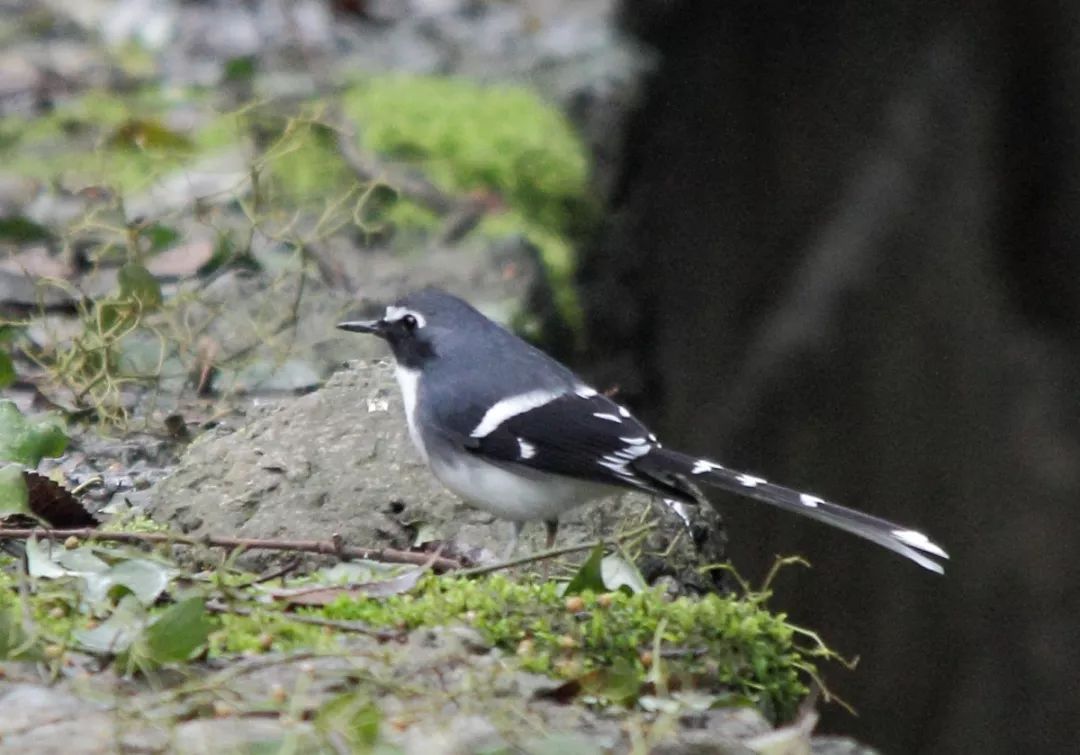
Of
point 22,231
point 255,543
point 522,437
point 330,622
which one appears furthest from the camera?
point 22,231

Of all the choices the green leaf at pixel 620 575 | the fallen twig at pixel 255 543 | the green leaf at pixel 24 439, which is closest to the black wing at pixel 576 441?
the green leaf at pixel 620 575

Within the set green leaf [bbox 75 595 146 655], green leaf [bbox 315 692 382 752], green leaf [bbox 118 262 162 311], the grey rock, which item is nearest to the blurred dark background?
green leaf [bbox 118 262 162 311]

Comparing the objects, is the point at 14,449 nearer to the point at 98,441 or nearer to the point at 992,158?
the point at 98,441

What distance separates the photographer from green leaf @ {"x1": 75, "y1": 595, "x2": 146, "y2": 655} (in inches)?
97.9

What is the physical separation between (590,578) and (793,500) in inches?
29.6

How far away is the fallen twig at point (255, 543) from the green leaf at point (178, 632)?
52 cm

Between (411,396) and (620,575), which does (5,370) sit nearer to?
(411,396)

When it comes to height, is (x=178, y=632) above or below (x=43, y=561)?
above

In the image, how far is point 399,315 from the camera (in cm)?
441

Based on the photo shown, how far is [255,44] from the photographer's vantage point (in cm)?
960

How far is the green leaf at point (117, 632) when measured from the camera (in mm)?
2486

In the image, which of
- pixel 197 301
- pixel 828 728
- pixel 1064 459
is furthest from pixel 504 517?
pixel 1064 459

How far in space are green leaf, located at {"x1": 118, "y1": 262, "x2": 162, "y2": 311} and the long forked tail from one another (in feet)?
4.96

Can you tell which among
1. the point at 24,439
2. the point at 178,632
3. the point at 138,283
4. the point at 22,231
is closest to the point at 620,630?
the point at 178,632
